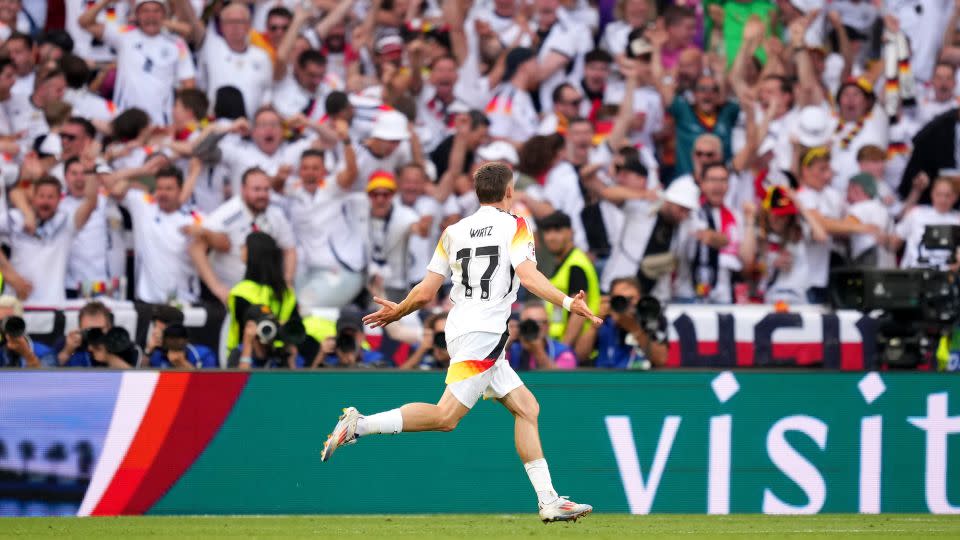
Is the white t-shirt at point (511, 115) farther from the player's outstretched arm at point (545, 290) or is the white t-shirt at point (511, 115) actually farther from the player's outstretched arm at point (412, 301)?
the player's outstretched arm at point (545, 290)

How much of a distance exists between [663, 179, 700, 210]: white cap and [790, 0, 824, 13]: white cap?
151 inches

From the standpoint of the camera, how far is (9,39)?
15891mm

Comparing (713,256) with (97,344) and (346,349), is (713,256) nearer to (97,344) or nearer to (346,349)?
(346,349)

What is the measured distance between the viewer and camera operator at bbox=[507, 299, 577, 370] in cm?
1220

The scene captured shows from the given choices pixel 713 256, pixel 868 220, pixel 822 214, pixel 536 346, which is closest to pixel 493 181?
pixel 536 346

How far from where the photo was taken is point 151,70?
1587 cm

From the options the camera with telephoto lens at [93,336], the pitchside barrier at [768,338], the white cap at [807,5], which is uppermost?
the white cap at [807,5]

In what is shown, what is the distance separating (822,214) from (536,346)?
14.4ft

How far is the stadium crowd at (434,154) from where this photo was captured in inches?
558

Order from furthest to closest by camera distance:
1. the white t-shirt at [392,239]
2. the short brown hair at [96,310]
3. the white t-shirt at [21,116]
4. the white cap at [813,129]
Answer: the white cap at [813,129]
the white t-shirt at [21,116]
the white t-shirt at [392,239]
the short brown hair at [96,310]

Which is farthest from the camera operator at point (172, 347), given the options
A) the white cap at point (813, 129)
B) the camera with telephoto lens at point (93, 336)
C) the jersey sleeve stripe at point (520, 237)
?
the white cap at point (813, 129)

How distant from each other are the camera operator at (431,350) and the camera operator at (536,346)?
554mm

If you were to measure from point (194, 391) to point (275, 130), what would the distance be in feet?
14.5

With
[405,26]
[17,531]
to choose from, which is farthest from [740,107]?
[17,531]
